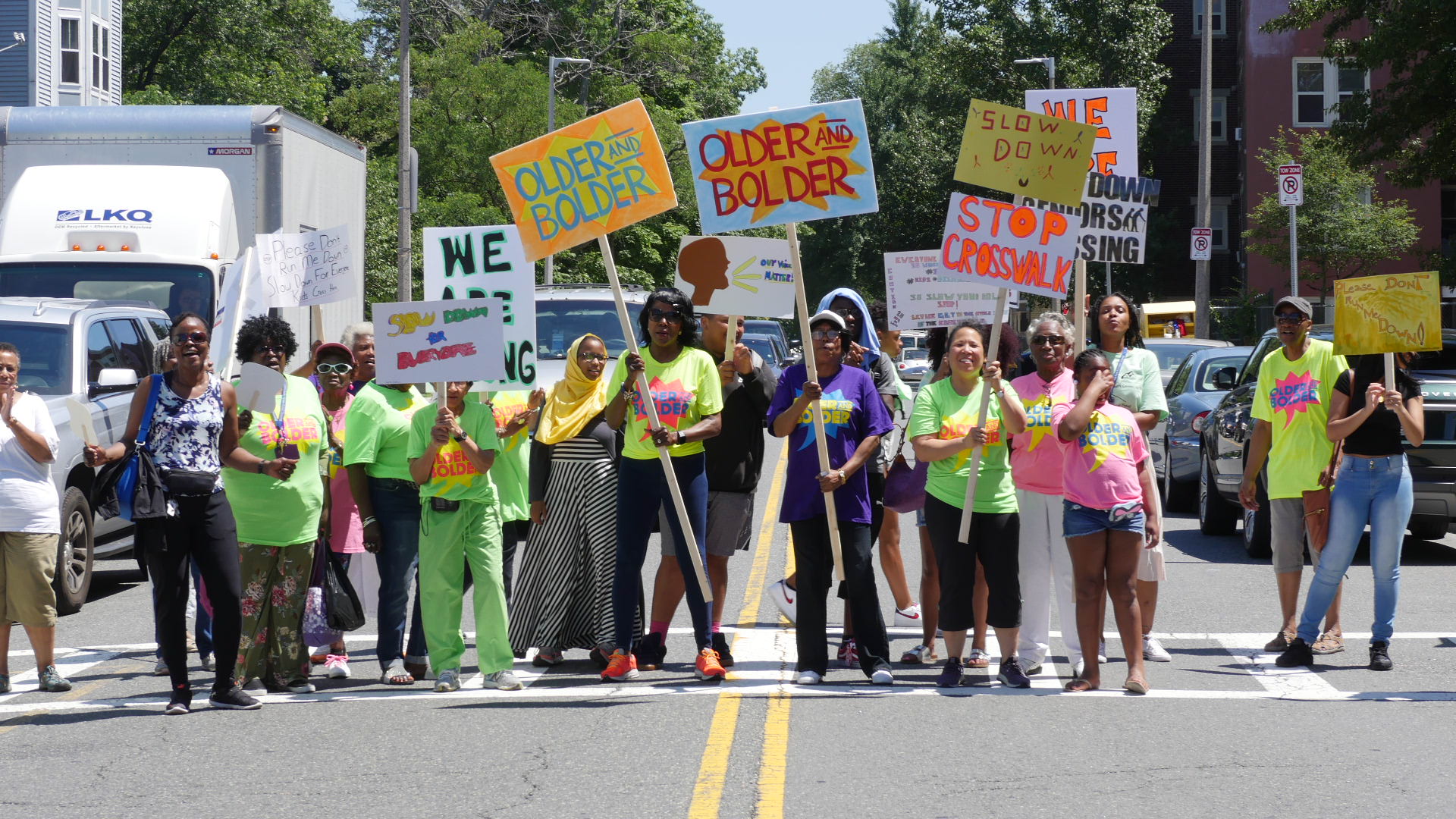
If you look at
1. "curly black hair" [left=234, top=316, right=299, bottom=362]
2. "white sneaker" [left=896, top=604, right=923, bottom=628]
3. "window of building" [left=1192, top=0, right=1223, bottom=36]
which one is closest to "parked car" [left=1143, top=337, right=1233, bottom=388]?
"white sneaker" [left=896, top=604, right=923, bottom=628]

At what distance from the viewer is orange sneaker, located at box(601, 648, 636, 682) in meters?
8.28

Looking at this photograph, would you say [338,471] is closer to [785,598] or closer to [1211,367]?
[785,598]

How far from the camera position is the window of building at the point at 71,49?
4356cm

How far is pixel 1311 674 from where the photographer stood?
8.45 meters

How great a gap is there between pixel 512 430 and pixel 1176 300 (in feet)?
151

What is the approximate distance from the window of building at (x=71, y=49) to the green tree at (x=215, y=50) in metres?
4.62

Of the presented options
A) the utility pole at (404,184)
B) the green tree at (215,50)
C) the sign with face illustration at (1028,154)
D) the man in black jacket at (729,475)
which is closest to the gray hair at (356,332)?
the man in black jacket at (729,475)

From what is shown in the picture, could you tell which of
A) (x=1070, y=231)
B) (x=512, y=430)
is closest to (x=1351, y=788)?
(x=1070, y=231)

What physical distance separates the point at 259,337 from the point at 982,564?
357 centimetres

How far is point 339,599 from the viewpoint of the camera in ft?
27.7

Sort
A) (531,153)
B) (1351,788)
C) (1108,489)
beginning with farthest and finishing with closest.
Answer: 1. (531,153)
2. (1108,489)
3. (1351,788)

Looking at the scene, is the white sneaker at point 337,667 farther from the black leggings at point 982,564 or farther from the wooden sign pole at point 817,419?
the black leggings at point 982,564

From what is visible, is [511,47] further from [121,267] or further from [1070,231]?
[1070,231]

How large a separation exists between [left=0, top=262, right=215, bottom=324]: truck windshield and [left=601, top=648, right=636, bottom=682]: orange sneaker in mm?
6882
